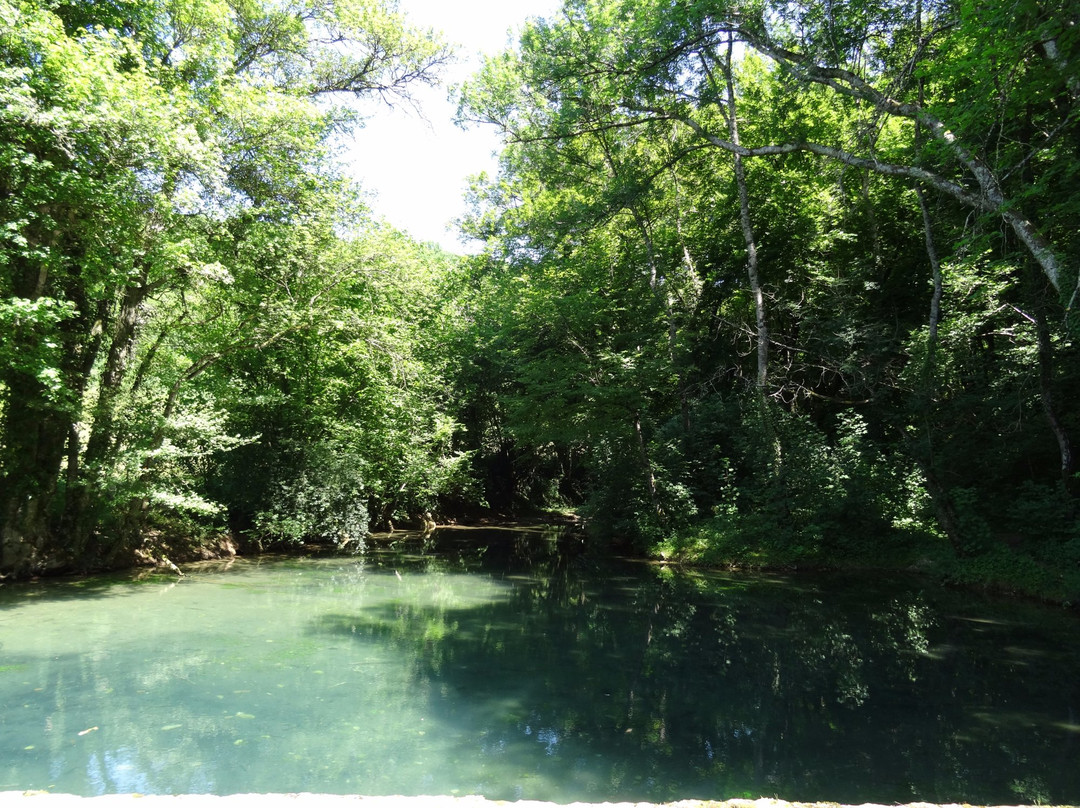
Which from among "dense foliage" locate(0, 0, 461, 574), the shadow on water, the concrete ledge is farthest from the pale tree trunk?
the concrete ledge

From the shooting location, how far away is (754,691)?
670 cm

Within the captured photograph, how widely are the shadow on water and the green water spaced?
1.4 inches

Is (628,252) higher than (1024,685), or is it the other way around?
(628,252)

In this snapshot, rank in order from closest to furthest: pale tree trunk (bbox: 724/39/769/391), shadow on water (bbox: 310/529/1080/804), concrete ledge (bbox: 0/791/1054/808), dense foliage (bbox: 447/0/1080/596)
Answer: concrete ledge (bbox: 0/791/1054/808) < shadow on water (bbox: 310/529/1080/804) < dense foliage (bbox: 447/0/1080/596) < pale tree trunk (bbox: 724/39/769/391)

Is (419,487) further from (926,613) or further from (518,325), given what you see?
(926,613)

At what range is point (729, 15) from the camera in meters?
11.6

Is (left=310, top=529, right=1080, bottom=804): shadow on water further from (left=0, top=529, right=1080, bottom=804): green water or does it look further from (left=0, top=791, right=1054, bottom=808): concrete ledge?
(left=0, top=791, right=1054, bottom=808): concrete ledge

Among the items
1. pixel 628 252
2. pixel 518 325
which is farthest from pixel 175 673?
pixel 628 252

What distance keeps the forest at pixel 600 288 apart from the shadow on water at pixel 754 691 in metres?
3.99

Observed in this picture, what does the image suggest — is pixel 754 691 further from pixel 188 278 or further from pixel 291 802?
pixel 188 278

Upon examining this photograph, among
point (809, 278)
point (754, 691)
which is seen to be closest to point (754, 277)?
point (809, 278)

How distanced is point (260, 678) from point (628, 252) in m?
18.3

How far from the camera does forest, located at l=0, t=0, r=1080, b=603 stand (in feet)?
32.2

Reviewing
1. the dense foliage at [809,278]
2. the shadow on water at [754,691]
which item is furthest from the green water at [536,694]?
the dense foliage at [809,278]
